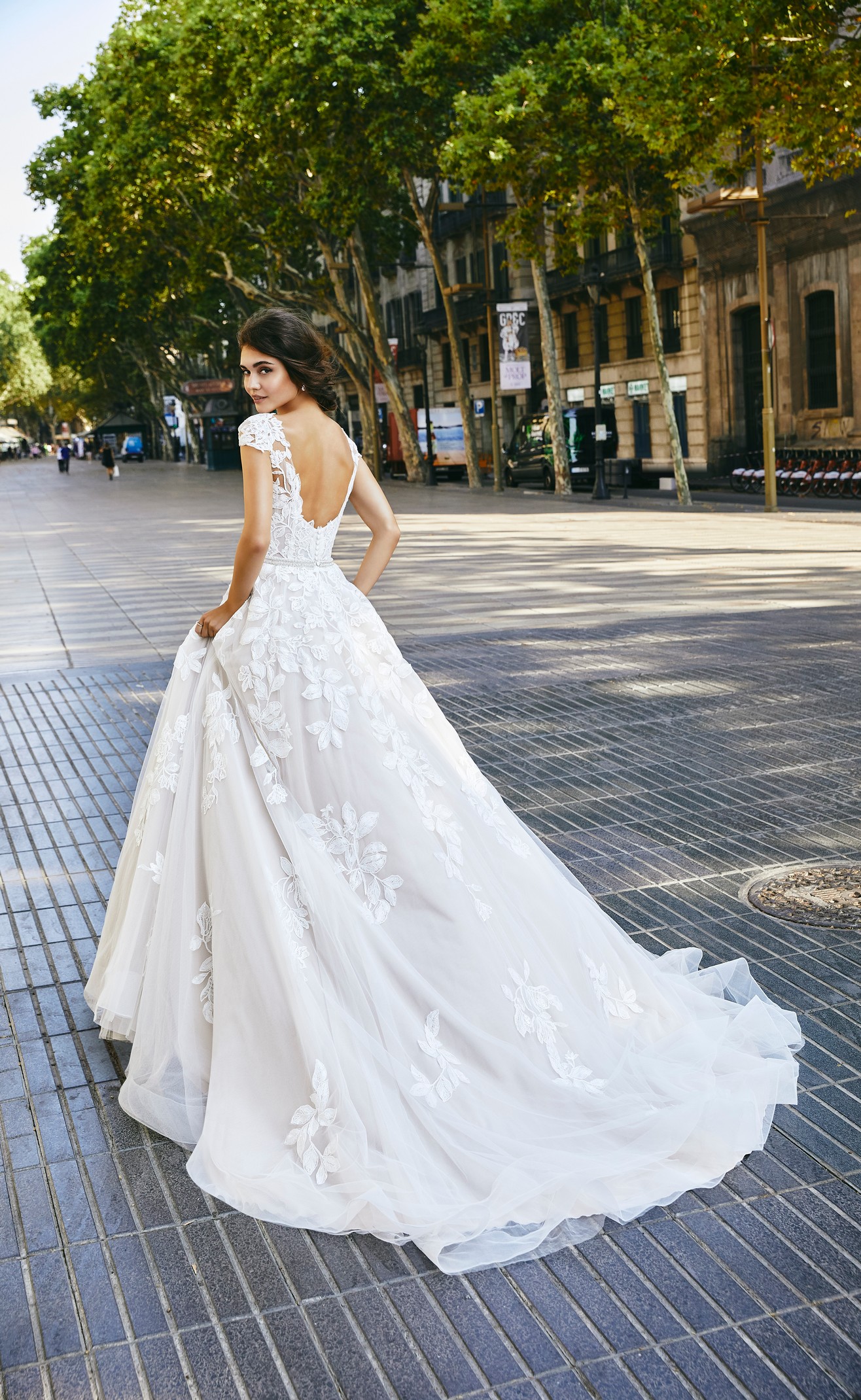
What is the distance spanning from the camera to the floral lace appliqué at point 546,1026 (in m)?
3.33

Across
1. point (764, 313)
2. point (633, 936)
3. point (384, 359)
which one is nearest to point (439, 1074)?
point (633, 936)

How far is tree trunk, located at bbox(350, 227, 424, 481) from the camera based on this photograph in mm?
37469

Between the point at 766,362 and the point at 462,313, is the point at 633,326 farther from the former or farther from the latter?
the point at 766,362

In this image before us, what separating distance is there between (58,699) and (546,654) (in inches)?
135

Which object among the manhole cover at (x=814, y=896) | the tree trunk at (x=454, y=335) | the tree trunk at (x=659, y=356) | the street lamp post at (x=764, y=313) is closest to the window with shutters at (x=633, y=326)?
the tree trunk at (x=454, y=335)

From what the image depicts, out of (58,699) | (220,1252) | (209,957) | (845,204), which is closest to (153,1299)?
(220,1252)

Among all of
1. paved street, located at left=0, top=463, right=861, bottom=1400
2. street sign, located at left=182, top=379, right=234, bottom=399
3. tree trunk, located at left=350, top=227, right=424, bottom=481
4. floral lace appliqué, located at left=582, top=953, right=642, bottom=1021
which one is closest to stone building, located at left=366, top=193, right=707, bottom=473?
tree trunk, located at left=350, top=227, right=424, bottom=481

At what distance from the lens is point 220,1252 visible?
2.94 m

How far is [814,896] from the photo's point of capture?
4.89 meters

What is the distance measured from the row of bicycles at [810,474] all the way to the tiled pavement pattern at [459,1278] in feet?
71.5

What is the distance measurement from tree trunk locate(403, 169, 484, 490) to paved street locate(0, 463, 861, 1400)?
23402mm

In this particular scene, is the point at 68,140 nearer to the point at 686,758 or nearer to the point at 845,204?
the point at 845,204

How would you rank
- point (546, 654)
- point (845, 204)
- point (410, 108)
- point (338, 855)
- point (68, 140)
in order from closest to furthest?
point (338, 855), point (546, 654), point (845, 204), point (410, 108), point (68, 140)

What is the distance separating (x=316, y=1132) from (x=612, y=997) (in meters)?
0.89
